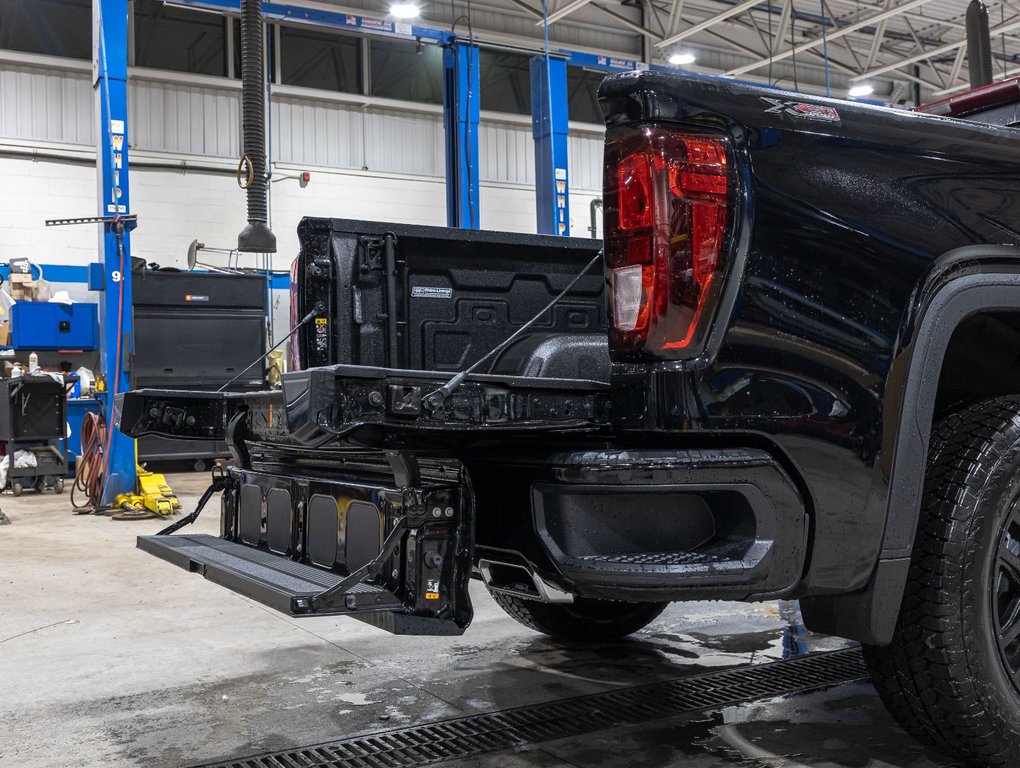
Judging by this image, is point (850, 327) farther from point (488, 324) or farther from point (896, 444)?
point (488, 324)

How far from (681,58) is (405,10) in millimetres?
5416

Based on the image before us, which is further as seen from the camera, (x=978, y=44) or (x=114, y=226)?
(x=114, y=226)

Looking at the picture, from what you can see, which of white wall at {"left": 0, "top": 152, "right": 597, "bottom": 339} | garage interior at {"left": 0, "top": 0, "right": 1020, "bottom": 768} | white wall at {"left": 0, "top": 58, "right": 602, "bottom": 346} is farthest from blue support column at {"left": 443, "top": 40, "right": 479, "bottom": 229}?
white wall at {"left": 0, "top": 58, "right": 602, "bottom": 346}

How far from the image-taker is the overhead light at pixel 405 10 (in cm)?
1346

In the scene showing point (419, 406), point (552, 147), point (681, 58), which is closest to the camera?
point (419, 406)

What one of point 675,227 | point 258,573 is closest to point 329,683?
point 258,573

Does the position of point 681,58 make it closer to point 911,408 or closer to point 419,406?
point 911,408

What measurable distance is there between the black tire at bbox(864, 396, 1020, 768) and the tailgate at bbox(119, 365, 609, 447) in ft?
2.45

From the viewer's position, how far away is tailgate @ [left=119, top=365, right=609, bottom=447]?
70.2 inches

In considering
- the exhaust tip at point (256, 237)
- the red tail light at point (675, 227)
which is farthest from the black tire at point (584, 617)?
the exhaust tip at point (256, 237)

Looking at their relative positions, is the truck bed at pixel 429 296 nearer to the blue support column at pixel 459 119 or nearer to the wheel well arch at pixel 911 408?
the wheel well arch at pixel 911 408

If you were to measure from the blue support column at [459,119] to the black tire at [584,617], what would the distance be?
20.7 feet

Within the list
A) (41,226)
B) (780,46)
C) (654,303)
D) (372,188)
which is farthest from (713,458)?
(780,46)

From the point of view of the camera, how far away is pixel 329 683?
10.4 ft
